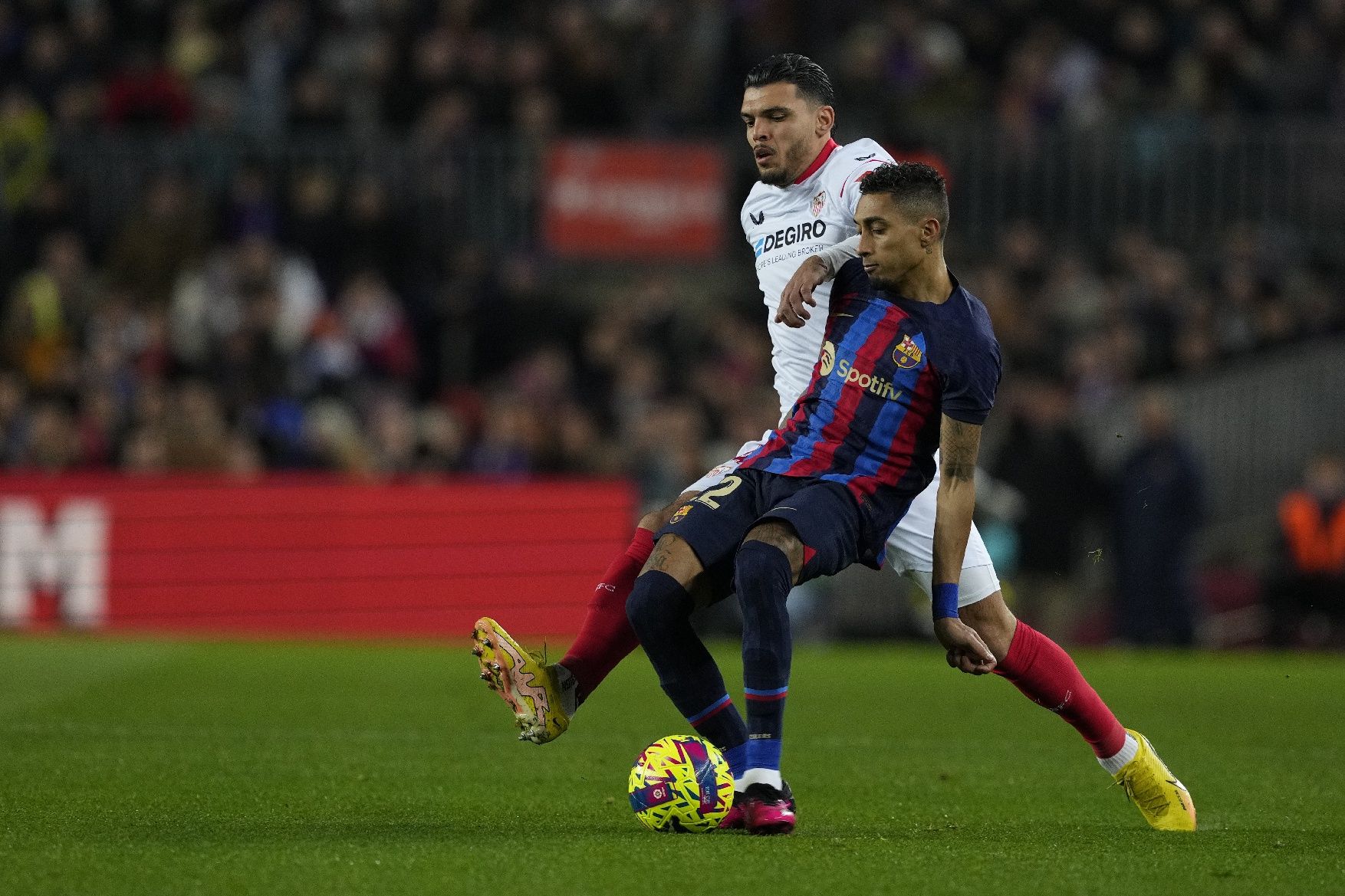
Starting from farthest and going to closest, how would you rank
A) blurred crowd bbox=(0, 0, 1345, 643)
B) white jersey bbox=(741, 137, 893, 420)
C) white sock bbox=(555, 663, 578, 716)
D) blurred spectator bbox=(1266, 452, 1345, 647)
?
blurred crowd bbox=(0, 0, 1345, 643) < blurred spectator bbox=(1266, 452, 1345, 647) < white jersey bbox=(741, 137, 893, 420) < white sock bbox=(555, 663, 578, 716)

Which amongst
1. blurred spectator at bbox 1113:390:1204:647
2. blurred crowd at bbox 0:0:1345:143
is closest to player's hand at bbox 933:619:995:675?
blurred spectator at bbox 1113:390:1204:647

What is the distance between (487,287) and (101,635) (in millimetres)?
4405

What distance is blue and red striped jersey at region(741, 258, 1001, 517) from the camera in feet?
20.5

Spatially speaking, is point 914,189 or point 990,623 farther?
point 990,623

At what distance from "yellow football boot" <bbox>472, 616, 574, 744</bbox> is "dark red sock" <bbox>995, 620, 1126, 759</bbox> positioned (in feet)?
4.65

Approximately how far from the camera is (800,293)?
6188 millimetres

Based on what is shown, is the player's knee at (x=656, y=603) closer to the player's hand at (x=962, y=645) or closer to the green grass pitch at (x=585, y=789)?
the green grass pitch at (x=585, y=789)

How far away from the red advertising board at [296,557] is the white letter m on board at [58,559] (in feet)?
0.04

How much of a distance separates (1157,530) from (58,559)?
8.15 metres

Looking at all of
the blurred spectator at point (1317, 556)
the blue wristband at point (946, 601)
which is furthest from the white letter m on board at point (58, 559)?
the blue wristband at point (946, 601)

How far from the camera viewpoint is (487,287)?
56.4 ft

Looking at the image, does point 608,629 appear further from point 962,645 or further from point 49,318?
point 49,318

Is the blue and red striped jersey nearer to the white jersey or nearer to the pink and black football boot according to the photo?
the white jersey

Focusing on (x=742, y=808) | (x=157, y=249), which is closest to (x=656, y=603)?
(x=742, y=808)
